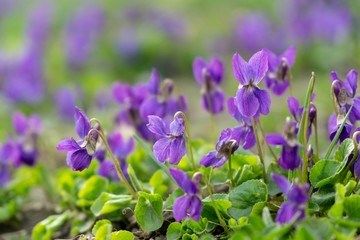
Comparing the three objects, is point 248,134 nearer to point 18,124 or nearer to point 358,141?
point 358,141

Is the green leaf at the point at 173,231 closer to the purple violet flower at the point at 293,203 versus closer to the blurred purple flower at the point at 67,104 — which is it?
the purple violet flower at the point at 293,203

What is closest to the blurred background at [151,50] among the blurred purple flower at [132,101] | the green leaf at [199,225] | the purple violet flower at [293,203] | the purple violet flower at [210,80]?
the blurred purple flower at [132,101]

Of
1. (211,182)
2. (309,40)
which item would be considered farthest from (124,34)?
(211,182)

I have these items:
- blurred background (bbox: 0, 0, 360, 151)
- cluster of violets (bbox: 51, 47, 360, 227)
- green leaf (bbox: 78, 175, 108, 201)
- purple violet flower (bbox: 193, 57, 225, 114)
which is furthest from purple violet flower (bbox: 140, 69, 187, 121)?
blurred background (bbox: 0, 0, 360, 151)

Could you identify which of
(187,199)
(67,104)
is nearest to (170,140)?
(187,199)

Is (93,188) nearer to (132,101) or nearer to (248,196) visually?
(132,101)

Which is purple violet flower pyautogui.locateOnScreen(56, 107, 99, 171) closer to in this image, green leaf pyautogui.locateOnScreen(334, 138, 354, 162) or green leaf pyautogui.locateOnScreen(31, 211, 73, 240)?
green leaf pyautogui.locateOnScreen(31, 211, 73, 240)
